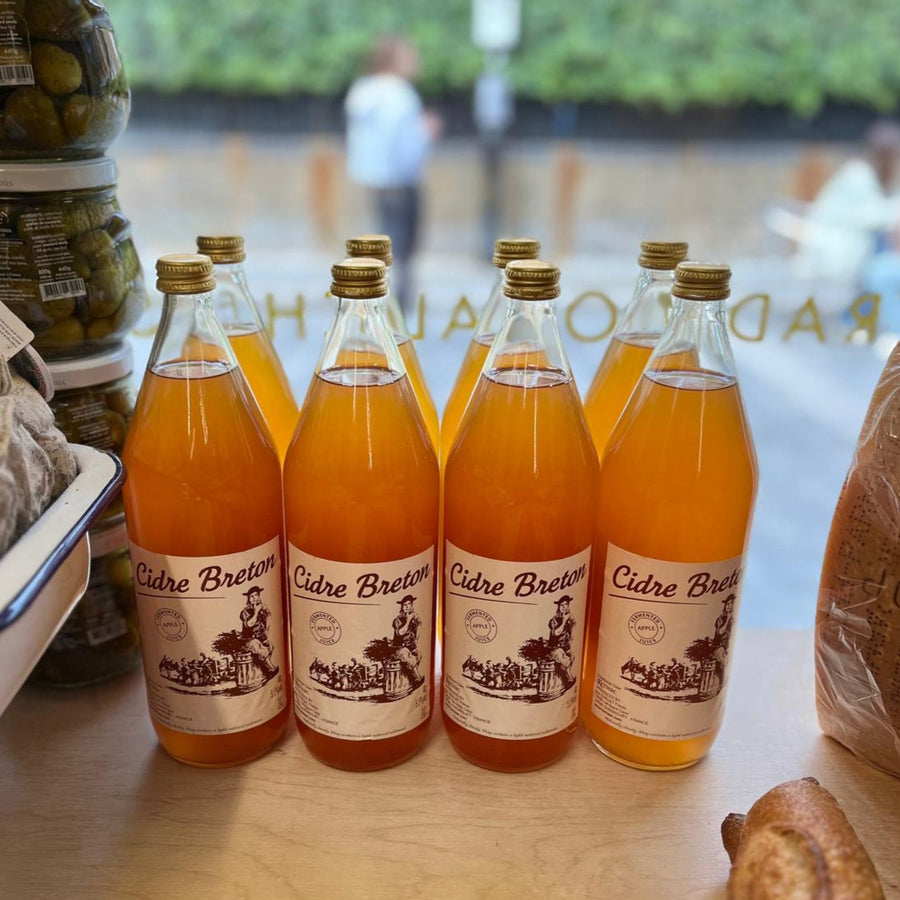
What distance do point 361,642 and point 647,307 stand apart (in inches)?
17.6

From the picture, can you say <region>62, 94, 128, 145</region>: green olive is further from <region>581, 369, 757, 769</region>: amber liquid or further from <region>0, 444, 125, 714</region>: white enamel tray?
<region>581, 369, 757, 769</region>: amber liquid

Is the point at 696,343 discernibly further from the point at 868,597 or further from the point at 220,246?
the point at 220,246

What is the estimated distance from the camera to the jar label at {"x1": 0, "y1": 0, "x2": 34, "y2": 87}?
2.27 feet

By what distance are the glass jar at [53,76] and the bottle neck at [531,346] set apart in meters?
0.40

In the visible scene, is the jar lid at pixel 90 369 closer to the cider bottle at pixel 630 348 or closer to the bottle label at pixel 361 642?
the bottle label at pixel 361 642

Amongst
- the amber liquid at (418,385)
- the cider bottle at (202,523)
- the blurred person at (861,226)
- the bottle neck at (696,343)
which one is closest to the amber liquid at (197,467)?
the cider bottle at (202,523)

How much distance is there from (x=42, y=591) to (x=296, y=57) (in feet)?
10.00

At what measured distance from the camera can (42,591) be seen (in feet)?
1.72

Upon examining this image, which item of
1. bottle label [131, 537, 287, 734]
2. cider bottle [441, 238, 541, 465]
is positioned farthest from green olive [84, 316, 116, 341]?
cider bottle [441, 238, 541, 465]

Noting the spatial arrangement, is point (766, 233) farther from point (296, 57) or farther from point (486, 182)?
point (296, 57)

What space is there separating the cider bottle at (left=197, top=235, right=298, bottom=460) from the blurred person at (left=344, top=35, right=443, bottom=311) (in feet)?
5.65

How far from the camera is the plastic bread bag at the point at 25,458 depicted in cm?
52

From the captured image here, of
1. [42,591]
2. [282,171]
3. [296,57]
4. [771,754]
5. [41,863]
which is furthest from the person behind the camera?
[282,171]

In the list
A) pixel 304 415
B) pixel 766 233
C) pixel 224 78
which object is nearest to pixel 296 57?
pixel 224 78
